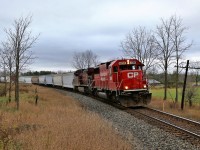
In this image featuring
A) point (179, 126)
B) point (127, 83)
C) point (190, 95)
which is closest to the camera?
point (179, 126)

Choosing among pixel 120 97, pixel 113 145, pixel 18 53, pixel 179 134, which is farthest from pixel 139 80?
pixel 113 145

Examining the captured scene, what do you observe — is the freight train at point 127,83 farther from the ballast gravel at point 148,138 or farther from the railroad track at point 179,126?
the ballast gravel at point 148,138

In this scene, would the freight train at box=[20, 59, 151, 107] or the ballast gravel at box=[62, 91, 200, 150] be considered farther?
the freight train at box=[20, 59, 151, 107]

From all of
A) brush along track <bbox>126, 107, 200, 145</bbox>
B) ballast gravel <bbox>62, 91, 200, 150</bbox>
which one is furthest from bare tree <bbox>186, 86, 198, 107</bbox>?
ballast gravel <bbox>62, 91, 200, 150</bbox>

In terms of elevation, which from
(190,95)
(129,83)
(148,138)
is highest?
(129,83)

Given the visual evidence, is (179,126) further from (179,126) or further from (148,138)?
(148,138)

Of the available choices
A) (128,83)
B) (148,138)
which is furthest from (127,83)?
(148,138)

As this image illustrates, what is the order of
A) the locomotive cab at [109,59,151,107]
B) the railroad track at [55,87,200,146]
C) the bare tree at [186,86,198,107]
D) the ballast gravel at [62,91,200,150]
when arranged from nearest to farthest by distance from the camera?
the ballast gravel at [62,91,200,150] < the railroad track at [55,87,200,146] < the locomotive cab at [109,59,151,107] < the bare tree at [186,86,198,107]

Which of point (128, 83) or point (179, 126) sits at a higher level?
point (128, 83)

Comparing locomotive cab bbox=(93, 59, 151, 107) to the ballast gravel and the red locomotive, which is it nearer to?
the red locomotive

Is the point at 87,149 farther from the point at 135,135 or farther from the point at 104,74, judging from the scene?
the point at 104,74

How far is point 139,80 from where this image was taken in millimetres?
23500

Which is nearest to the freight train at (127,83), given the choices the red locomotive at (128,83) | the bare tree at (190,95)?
the red locomotive at (128,83)

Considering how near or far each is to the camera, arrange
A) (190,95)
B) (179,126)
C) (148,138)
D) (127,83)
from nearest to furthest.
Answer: (148,138), (179,126), (127,83), (190,95)
